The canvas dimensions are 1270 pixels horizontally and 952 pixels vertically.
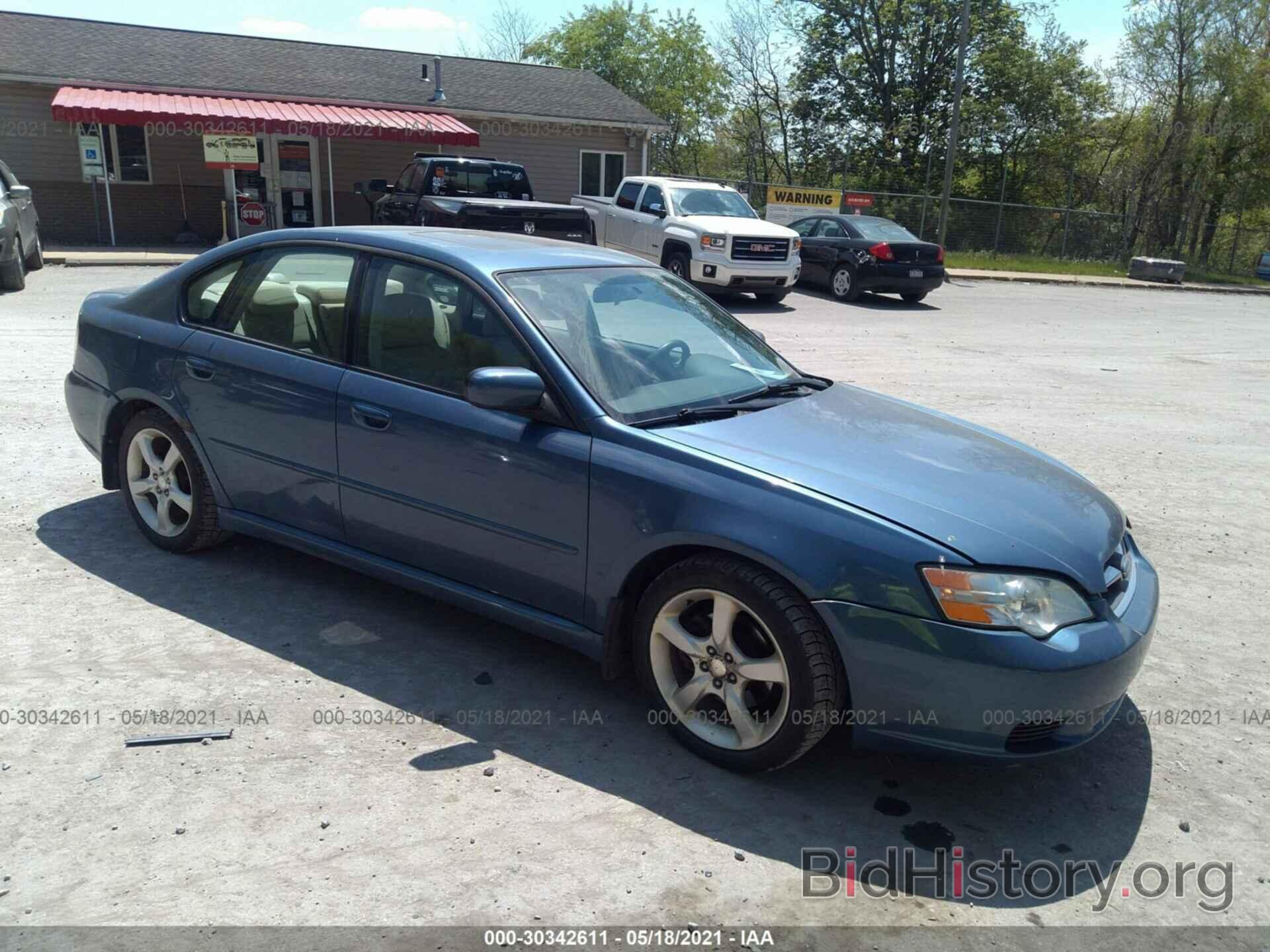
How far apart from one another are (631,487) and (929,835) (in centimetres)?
142

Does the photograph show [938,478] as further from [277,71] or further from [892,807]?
[277,71]

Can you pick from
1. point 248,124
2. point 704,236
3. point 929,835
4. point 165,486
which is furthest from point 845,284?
point 929,835

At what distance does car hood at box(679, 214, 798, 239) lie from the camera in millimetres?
15734

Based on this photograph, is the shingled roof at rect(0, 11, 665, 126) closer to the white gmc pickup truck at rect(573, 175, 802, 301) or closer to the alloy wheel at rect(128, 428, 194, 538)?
the white gmc pickup truck at rect(573, 175, 802, 301)

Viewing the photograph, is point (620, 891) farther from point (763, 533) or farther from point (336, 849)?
point (763, 533)

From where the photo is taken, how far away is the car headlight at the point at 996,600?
2.93 m

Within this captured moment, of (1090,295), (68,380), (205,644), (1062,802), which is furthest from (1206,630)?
(1090,295)

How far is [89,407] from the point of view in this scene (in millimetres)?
4980

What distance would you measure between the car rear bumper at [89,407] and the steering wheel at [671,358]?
106 inches

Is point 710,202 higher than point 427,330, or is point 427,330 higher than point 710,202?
point 710,202

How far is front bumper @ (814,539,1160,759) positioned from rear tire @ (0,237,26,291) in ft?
44.1

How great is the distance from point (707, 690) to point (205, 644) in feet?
6.76

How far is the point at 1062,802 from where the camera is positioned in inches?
130

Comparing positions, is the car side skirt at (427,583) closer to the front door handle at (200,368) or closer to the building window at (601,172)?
the front door handle at (200,368)
